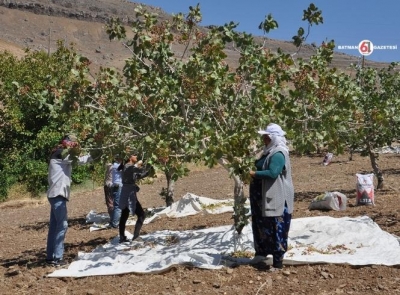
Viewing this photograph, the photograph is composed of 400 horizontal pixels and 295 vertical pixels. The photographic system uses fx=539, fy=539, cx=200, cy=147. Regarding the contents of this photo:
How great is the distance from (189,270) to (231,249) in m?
0.75

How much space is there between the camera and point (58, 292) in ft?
17.5

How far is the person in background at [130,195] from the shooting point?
7.18 metres

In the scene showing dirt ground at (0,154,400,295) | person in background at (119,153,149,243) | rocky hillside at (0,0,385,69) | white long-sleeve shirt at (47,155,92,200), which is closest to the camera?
dirt ground at (0,154,400,295)

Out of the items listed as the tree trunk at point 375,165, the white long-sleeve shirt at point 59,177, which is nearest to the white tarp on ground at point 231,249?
the white long-sleeve shirt at point 59,177

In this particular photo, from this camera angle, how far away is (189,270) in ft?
17.9

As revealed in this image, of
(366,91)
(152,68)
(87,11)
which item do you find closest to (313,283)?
(152,68)

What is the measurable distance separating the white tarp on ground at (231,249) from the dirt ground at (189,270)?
122mm

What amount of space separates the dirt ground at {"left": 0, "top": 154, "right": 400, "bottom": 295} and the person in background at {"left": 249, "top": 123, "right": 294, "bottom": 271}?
256 mm

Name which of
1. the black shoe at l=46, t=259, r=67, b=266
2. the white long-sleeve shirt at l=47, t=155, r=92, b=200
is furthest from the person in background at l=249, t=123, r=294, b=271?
the black shoe at l=46, t=259, r=67, b=266

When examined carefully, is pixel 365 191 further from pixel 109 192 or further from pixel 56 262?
pixel 56 262

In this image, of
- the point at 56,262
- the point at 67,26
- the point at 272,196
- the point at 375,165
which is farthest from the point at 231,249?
the point at 67,26

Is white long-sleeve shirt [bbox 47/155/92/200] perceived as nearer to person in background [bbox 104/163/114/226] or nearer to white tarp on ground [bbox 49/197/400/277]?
white tarp on ground [bbox 49/197/400/277]

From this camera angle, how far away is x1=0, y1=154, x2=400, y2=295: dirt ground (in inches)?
190

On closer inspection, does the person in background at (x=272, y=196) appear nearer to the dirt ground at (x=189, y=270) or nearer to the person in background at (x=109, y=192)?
the dirt ground at (x=189, y=270)
